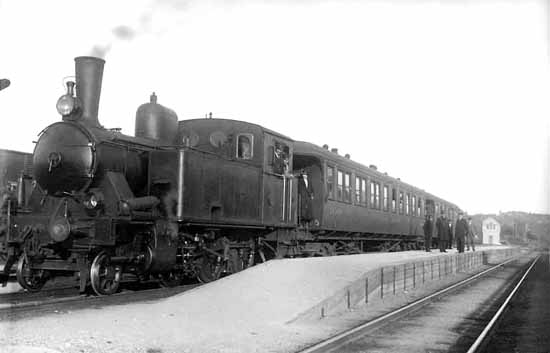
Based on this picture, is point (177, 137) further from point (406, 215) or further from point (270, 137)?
point (406, 215)

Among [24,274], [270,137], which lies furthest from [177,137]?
[24,274]

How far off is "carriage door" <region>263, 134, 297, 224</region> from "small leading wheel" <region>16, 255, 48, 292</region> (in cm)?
472

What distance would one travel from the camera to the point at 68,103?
933 cm

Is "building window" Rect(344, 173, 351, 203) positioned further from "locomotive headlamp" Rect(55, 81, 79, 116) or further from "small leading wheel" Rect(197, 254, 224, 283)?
"locomotive headlamp" Rect(55, 81, 79, 116)

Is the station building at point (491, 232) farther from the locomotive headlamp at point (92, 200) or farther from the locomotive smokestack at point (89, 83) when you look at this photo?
the locomotive headlamp at point (92, 200)

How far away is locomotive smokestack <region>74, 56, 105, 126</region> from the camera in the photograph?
9273 mm

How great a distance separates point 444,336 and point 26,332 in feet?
16.9

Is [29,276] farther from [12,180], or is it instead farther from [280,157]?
[280,157]

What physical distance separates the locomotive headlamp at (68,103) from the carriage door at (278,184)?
173 inches

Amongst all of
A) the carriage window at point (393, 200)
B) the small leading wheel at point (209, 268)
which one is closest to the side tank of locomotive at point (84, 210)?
the small leading wheel at point (209, 268)

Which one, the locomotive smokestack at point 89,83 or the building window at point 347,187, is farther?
the building window at point 347,187

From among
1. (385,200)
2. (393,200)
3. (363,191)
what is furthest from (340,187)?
(393,200)

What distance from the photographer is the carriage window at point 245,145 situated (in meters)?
12.2

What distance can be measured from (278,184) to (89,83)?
5189mm
